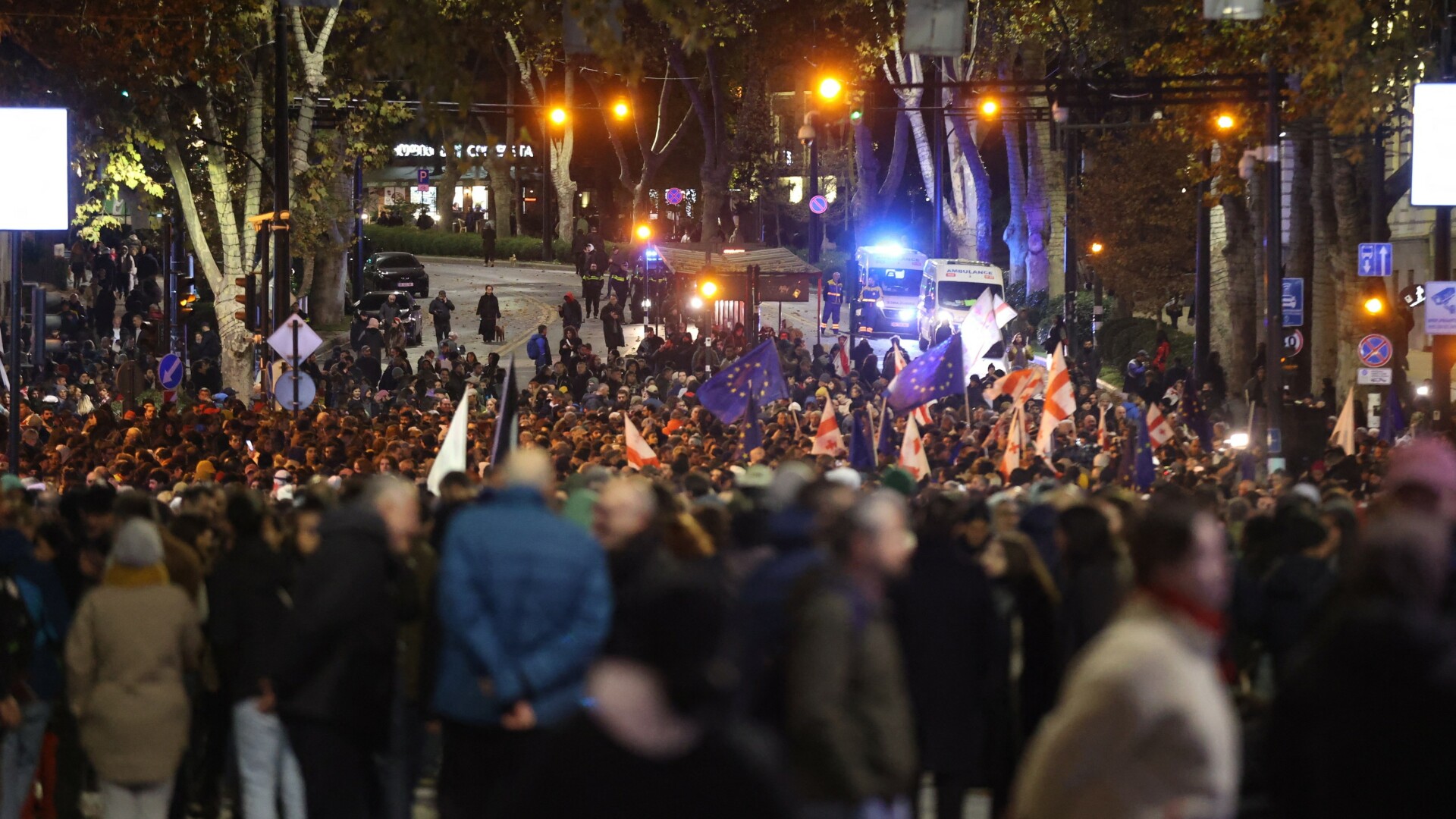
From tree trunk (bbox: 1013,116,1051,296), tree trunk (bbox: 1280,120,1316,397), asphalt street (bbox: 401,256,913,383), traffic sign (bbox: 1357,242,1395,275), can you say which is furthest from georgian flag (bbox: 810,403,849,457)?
tree trunk (bbox: 1013,116,1051,296)

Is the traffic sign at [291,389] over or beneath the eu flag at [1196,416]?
over

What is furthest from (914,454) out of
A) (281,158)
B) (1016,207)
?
(1016,207)

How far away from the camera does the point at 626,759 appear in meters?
3.26

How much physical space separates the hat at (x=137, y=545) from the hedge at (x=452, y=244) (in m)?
59.2

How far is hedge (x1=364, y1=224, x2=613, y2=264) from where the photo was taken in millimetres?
66375

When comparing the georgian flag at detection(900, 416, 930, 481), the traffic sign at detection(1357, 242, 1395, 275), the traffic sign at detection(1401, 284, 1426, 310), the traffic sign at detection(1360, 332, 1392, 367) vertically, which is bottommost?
A: the georgian flag at detection(900, 416, 930, 481)

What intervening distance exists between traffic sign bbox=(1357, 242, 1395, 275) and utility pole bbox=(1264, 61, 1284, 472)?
3928 millimetres

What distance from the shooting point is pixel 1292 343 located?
31.2 metres

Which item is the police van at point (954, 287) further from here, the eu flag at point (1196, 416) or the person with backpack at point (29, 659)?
the person with backpack at point (29, 659)

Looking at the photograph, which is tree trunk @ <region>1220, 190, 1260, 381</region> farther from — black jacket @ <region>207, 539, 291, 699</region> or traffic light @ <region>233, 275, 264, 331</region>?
black jacket @ <region>207, 539, 291, 699</region>

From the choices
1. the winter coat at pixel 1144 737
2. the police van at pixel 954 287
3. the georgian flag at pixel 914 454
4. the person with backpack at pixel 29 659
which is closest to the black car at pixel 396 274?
the police van at pixel 954 287

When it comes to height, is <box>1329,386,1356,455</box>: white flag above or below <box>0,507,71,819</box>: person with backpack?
above

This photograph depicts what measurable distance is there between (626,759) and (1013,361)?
32835mm

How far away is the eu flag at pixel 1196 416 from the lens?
27.9 meters
